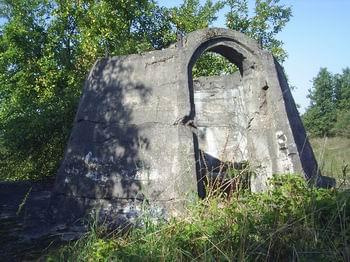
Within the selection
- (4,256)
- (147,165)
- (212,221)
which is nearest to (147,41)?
(147,165)

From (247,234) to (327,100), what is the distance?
43344 millimetres

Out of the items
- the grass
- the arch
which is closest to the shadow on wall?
the arch

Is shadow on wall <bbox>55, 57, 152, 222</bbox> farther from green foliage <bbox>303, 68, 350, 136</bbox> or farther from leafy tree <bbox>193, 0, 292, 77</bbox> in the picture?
green foliage <bbox>303, 68, 350, 136</bbox>

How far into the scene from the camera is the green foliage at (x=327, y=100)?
38.9 meters

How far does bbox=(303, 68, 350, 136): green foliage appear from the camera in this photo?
38875 millimetres

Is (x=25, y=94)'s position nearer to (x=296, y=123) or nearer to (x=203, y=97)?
(x=203, y=97)

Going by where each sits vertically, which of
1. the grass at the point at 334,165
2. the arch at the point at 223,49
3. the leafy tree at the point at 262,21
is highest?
the leafy tree at the point at 262,21

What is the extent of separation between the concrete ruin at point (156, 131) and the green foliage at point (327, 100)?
3070cm

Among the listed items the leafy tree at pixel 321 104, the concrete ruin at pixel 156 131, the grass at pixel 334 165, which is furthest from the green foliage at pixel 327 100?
the grass at pixel 334 165

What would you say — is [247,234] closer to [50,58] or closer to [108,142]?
[108,142]

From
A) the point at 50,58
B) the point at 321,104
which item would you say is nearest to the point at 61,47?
the point at 50,58

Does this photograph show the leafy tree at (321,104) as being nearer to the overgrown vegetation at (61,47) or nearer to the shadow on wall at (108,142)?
the overgrown vegetation at (61,47)

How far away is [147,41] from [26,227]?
37.3 ft

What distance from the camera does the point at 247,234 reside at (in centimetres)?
321
